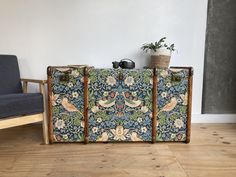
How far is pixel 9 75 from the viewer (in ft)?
6.72

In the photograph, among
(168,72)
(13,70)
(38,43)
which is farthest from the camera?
(38,43)

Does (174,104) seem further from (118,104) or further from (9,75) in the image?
(9,75)

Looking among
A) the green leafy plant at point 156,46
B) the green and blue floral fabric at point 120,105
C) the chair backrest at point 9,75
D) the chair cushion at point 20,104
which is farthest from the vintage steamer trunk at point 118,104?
the chair backrest at point 9,75

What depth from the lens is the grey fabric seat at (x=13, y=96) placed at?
1.59m

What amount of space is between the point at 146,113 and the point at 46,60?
3.84 ft

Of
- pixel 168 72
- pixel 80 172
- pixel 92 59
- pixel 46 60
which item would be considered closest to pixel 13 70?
pixel 46 60

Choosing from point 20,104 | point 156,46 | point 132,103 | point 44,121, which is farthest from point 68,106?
point 156,46

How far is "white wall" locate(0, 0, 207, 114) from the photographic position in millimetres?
2221

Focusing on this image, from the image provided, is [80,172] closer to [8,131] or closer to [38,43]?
[8,131]

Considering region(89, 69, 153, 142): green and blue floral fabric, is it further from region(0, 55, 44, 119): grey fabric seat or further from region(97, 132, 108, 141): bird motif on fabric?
region(0, 55, 44, 119): grey fabric seat

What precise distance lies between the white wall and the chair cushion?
2.07 ft

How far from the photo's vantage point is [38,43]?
2256 mm

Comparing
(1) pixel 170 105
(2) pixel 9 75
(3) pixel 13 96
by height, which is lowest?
(1) pixel 170 105

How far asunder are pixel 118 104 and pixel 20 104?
0.74 m
